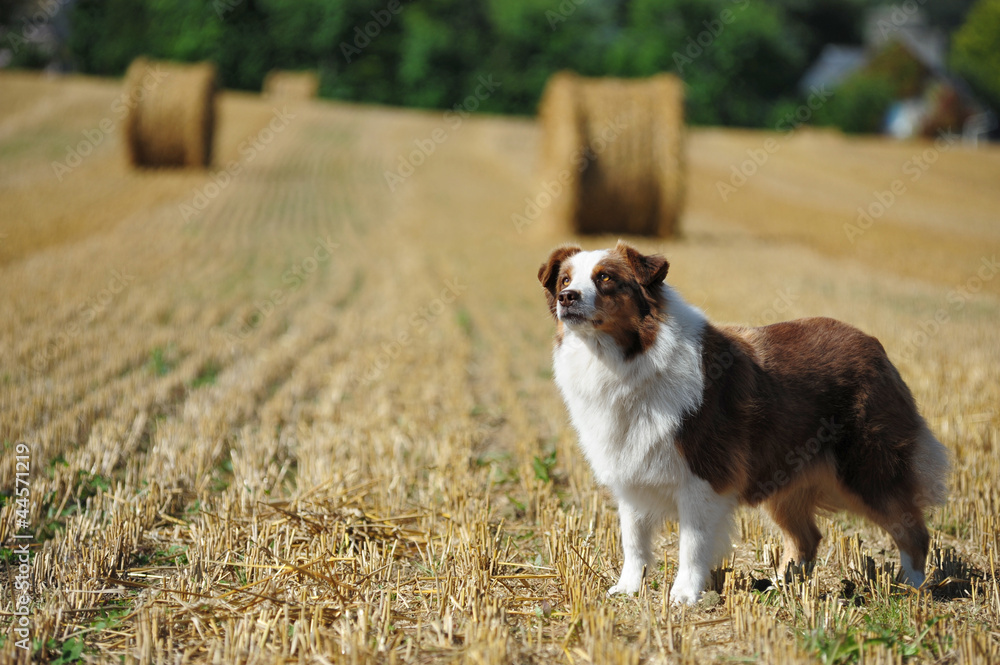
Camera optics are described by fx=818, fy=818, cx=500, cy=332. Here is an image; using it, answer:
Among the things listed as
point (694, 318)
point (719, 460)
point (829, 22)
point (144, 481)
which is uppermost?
point (829, 22)

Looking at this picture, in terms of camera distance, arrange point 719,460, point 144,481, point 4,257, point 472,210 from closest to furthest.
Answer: point 719,460 < point 144,481 < point 4,257 < point 472,210

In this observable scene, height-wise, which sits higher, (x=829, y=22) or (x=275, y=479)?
(x=829, y=22)

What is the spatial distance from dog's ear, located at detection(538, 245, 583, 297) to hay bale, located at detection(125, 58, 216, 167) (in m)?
19.6

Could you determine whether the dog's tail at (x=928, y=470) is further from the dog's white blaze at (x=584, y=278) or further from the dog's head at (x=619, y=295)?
the dog's white blaze at (x=584, y=278)

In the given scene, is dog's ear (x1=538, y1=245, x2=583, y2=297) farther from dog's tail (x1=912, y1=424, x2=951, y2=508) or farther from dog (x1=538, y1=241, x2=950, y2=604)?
dog's tail (x1=912, y1=424, x2=951, y2=508)

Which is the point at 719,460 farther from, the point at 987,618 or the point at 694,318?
the point at 987,618

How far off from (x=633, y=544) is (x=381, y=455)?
6.92 feet

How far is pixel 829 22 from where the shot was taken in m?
62.2

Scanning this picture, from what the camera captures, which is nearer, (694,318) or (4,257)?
(694,318)

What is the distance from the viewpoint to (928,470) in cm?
339

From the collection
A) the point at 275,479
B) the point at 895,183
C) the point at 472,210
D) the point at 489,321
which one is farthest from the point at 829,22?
the point at 275,479

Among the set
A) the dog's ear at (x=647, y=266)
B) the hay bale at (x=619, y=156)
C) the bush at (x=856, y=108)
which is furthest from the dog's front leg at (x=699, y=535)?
the bush at (x=856, y=108)

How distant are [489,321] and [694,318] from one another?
19.3ft

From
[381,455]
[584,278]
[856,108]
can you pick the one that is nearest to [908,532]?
[584,278]
